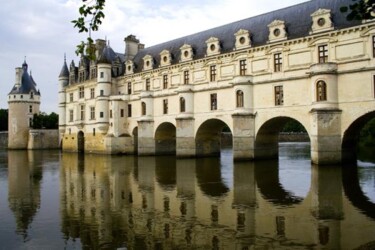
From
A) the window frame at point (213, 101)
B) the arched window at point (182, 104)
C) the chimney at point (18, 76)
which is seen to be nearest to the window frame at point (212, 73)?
the window frame at point (213, 101)

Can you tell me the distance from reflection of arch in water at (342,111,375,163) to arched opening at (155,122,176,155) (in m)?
18.4

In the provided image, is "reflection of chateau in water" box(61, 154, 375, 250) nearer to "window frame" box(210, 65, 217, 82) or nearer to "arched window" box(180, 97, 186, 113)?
"window frame" box(210, 65, 217, 82)

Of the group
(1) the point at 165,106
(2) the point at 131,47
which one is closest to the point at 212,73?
(1) the point at 165,106

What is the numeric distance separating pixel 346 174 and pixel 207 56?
17.0 m

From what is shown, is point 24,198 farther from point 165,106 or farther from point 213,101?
point 165,106

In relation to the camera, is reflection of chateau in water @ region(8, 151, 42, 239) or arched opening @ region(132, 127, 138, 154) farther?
arched opening @ region(132, 127, 138, 154)

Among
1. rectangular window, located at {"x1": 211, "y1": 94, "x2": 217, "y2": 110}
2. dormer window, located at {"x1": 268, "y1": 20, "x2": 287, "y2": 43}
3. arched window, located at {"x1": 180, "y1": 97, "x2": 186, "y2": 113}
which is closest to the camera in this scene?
dormer window, located at {"x1": 268, "y1": 20, "x2": 287, "y2": 43}

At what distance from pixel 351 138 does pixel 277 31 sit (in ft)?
32.1

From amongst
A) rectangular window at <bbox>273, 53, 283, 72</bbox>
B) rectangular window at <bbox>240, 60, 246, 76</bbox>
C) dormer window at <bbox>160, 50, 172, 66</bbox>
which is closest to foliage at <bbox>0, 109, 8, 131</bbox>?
dormer window at <bbox>160, 50, 172, 66</bbox>

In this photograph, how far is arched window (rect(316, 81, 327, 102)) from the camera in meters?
25.3

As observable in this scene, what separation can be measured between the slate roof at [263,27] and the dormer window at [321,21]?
49 cm

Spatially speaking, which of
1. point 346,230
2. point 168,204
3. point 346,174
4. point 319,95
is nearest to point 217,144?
point 319,95

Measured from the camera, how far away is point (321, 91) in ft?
83.7

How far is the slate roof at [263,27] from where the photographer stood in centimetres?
2740
